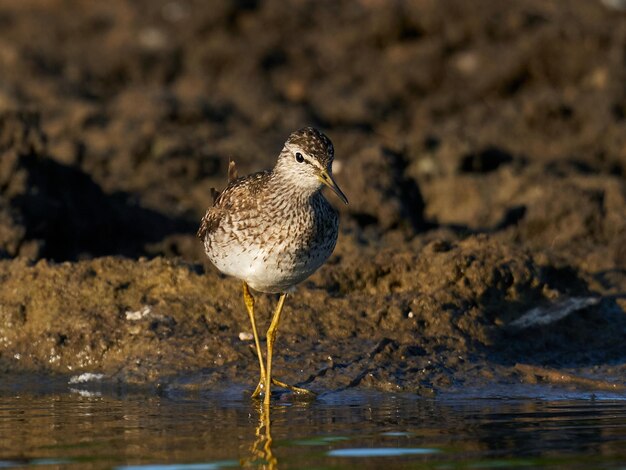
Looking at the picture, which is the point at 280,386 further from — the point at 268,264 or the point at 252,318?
the point at 268,264

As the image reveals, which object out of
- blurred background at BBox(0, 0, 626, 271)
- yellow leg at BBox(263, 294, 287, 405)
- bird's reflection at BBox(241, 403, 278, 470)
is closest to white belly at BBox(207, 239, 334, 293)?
yellow leg at BBox(263, 294, 287, 405)

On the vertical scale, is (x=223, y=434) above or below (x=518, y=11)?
below

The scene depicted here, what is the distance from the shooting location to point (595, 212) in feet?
40.7

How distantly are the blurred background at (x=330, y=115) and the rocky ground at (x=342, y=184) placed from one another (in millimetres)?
35

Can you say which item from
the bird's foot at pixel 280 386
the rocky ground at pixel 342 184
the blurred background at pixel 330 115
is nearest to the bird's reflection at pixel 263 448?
the bird's foot at pixel 280 386

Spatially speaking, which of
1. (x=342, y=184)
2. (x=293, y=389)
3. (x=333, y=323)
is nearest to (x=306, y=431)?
(x=293, y=389)

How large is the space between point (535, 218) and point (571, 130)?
398 centimetres

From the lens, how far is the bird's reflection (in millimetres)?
6484

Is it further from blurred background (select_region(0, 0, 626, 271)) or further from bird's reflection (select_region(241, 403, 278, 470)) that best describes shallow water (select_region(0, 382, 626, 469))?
blurred background (select_region(0, 0, 626, 271))

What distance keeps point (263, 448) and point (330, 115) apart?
1167 cm

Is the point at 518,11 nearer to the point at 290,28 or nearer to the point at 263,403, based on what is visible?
the point at 290,28

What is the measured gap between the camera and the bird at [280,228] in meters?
8.51

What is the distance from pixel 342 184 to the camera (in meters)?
12.6

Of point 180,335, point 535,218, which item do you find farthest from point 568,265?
point 180,335
